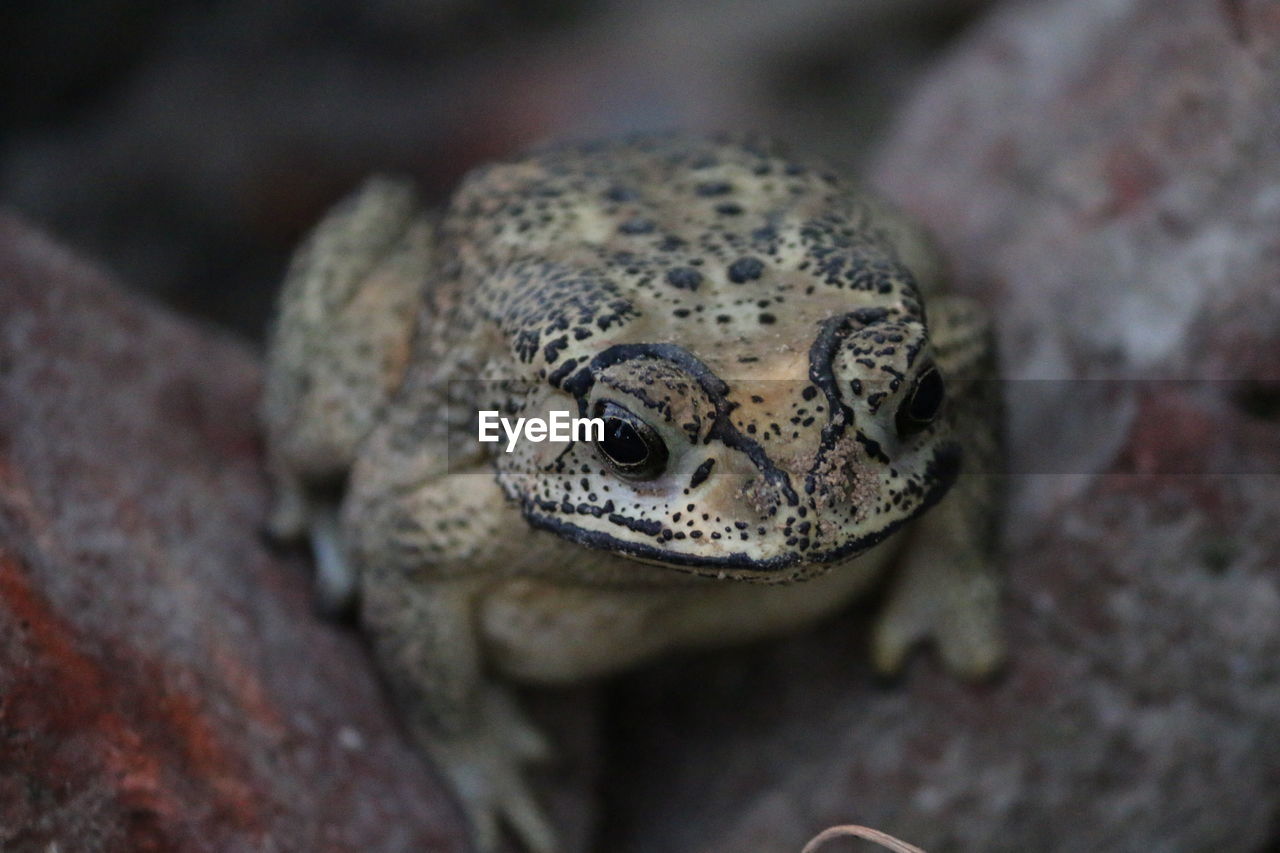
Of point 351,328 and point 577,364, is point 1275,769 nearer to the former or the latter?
point 577,364

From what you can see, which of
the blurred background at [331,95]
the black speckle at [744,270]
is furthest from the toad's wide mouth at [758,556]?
the blurred background at [331,95]

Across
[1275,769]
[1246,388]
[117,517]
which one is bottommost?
[1275,769]

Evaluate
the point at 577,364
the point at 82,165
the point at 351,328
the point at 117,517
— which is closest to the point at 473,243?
the point at 351,328

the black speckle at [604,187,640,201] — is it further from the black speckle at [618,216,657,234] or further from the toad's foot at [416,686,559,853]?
the toad's foot at [416,686,559,853]

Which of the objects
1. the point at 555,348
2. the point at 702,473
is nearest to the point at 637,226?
the point at 555,348

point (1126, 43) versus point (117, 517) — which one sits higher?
point (1126, 43)

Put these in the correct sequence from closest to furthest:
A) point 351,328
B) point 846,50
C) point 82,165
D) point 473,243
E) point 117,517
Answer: point 117,517
point 473,243
point 351,328
point 82,165
point 846,50
